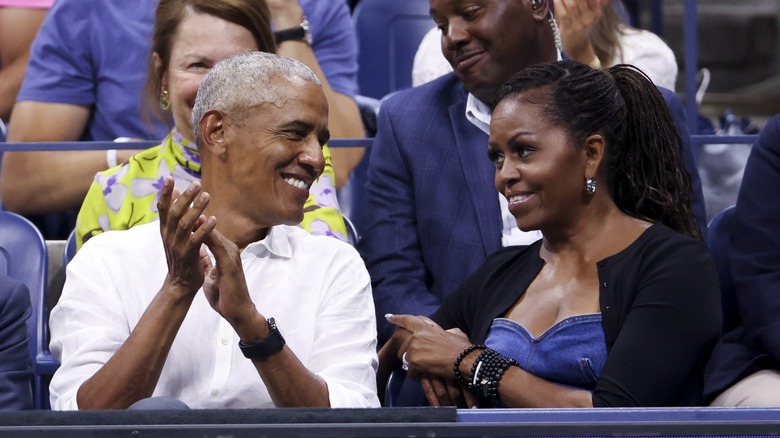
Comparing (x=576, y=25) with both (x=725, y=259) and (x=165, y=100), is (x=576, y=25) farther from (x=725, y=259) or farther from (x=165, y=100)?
(x=165, y=100)

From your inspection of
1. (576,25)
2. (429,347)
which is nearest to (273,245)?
(429,347)

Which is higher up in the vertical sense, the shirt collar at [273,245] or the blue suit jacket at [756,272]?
the shirt collar at [273,245]

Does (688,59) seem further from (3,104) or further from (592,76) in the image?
(3,104)

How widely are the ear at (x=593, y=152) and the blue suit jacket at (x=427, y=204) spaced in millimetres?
411

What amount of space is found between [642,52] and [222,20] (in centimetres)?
152

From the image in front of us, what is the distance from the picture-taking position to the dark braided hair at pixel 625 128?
8.45 ft

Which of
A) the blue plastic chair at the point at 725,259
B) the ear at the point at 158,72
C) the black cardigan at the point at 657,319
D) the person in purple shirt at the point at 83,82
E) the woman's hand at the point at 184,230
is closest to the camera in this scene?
the woman's hand at the point at 184,230

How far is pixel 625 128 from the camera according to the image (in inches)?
103

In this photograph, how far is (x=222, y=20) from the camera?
2.98m

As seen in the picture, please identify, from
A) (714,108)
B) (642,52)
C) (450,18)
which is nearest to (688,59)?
(642,52)

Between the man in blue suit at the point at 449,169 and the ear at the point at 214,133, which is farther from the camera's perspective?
the man in blue suit at the point at 449,169

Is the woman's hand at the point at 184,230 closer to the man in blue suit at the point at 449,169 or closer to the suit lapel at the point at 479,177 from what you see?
the man in blue suit at the point at 449,169

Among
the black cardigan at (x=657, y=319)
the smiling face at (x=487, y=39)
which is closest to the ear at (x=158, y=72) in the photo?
the smiling face at (x=487, y=39)

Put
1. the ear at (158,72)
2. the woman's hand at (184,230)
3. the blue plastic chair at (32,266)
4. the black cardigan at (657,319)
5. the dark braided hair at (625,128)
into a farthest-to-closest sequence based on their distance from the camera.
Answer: the ear at (158,72) < the blue plastic chair at (32,266) < the dark braided hair at (625,128) < the black cardigan at (657,319) < the woman's hand at (184,230)
